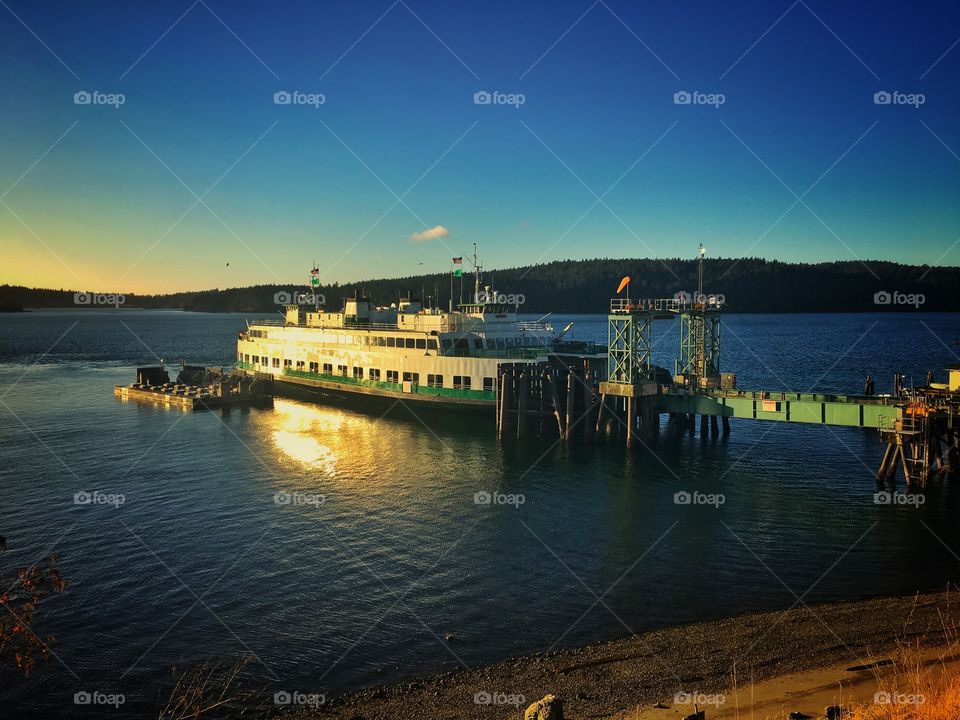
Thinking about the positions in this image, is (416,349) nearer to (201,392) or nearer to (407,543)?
(201,392)

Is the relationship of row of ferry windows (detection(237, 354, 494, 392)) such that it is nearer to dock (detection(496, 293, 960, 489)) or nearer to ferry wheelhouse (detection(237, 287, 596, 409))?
ferry wheelhouse (detection(237, 287, 596, 409))

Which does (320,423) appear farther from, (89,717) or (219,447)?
(89,717)

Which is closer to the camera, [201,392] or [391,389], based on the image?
[391,389]

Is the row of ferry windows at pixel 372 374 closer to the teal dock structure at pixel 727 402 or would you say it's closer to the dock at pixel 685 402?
the dock at pixel 685 402

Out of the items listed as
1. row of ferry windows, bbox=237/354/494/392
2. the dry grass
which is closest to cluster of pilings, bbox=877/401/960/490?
the dry grass

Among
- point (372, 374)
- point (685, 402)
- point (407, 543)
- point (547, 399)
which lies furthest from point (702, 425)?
point (372, 374)

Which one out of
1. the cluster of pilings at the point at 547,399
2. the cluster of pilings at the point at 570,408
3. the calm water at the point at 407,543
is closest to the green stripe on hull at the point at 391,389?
the cluster of pilings at the point at 547,399
